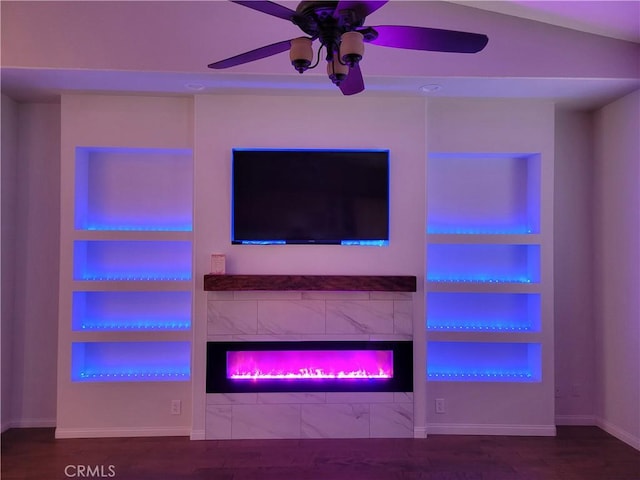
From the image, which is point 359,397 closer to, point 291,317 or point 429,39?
point 291,317

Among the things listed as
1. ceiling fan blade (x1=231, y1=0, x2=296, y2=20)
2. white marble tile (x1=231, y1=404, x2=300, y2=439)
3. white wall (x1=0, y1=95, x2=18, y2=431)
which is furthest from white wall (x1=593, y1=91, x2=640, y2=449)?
white wall (x1=0, y1=95, x2=18, y2=431)

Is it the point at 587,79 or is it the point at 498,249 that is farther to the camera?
the point at 498,249

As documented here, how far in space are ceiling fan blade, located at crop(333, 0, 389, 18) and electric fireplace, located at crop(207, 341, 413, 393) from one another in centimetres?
242

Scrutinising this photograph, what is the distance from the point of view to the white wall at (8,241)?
130 inches

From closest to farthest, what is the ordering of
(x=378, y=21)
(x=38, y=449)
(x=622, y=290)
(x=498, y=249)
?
1. (x=378, y=21)
2. (x=38, y=449)
3. (x=622, y=290)
4. (x=498, y=249)

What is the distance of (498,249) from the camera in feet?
11.8

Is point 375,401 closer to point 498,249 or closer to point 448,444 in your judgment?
point 448,444

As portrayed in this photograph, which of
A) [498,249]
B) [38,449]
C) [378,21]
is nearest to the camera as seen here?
[378,21]

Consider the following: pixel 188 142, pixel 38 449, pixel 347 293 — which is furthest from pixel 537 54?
pixel 38 449

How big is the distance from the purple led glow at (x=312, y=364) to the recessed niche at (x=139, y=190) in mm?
1253

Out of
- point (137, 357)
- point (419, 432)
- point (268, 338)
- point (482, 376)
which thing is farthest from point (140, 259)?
point (482, 376)

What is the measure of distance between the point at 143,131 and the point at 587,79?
11.2ft

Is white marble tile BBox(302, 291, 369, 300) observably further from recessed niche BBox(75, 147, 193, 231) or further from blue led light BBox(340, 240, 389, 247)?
recessed niche BBox(75, 147, 193, 231)

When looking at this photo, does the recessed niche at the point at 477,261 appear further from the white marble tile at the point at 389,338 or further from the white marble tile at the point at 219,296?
the white marble tile at the point at 219,296
